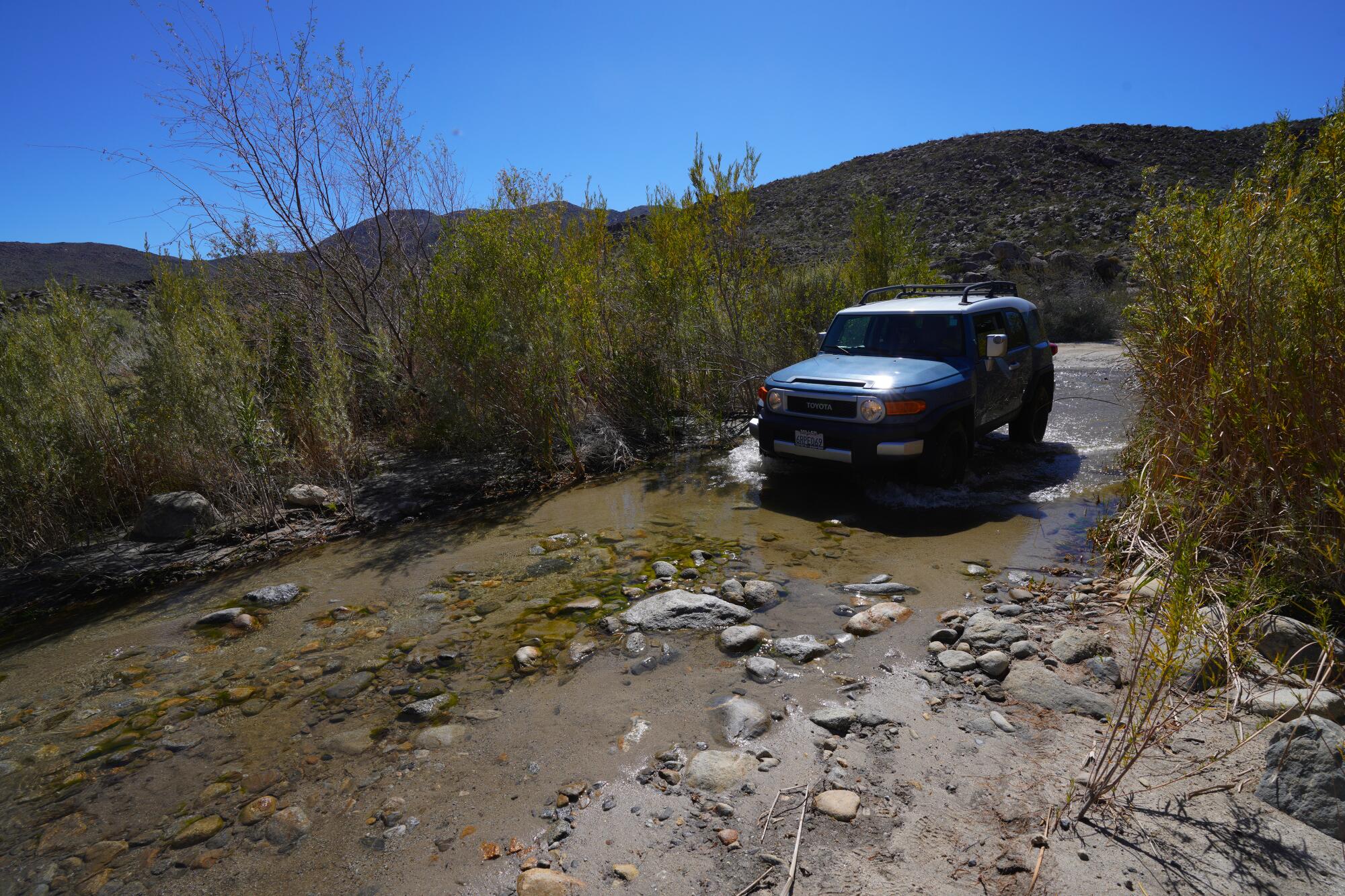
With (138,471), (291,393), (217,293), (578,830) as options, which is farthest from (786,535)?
(217,293)

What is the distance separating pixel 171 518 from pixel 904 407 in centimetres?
698

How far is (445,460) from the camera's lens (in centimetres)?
857

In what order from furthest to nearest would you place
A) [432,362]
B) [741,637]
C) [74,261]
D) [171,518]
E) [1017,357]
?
[74,261] → [432,362] → [1017,357] → [171,518] → [741,637]

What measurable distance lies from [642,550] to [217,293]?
6163 mm

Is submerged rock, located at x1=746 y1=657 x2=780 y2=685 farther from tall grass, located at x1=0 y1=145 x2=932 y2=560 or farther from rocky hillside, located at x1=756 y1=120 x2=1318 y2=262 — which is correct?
rocky hillside, located at x1=756 y1=120 x2=1318 y2=262

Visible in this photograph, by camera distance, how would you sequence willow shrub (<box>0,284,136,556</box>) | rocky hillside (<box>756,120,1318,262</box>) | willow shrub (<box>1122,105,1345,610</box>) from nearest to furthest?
willow shrub (<box>1122,105,1345,610</box>) → willow shrub (<box>0,284,136,556</box>) → rocky hillside (<box>756,120,1318,262</box>)

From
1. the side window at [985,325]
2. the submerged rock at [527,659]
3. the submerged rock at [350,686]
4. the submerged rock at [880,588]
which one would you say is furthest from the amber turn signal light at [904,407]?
the submerged rock at [350,686]

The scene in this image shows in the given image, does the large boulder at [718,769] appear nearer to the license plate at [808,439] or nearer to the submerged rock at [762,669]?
the submerged rock at [762,669]

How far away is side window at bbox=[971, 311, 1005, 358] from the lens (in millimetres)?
7000

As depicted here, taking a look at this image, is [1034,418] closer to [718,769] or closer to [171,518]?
[718,769]

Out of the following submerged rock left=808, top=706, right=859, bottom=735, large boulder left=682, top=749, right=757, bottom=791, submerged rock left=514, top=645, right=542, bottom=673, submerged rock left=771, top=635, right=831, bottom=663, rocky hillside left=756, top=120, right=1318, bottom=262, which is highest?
rocky hillside left=756, top=120, right=1318, bottom=262

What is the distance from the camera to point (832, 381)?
655 cm

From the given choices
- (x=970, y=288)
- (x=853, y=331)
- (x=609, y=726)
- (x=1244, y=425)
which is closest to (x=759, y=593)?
(x=609, y=726)

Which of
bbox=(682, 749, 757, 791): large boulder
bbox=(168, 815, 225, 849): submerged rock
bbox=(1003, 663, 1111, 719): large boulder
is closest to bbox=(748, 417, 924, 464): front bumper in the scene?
bbox=(1003, 663, 1111, 719): large boulder
